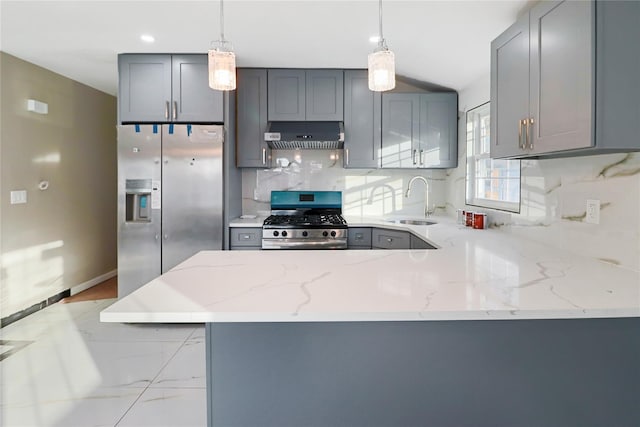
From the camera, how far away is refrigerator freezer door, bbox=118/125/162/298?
3551mm

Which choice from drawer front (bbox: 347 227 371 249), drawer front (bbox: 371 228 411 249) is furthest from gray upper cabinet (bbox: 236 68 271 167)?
drawer front (bbox: 371 228 411 249)

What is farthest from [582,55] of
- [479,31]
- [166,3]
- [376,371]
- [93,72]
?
[93,72]

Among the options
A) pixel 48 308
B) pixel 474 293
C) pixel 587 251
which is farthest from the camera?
pixel 48 308

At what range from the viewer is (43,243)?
3.96 meters

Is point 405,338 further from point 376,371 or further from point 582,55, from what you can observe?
point 582,55

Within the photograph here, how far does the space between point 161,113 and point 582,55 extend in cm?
319

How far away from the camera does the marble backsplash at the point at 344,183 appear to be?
4289mm

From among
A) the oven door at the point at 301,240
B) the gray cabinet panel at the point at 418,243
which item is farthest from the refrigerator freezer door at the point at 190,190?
the gray cabinet panel at the point at 418,243

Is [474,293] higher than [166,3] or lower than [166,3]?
lower

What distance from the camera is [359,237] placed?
3.71 metres

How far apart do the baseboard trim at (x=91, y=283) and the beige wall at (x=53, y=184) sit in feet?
0.14

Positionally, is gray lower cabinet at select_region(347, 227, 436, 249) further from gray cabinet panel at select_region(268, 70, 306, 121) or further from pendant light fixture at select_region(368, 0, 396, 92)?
pendant light fixture at select_region(368, 0, 396, 92)

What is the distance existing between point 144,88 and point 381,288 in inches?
125

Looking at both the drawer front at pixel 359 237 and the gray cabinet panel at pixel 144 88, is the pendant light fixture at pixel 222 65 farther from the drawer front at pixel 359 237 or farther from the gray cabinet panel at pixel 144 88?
the drawer front at pixel 359 237
